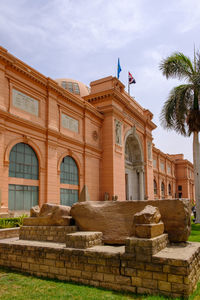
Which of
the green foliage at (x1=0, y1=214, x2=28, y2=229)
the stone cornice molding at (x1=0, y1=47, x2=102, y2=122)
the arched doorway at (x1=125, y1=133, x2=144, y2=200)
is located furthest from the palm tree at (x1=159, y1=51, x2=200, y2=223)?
the arched doorway at (x1=125, y1=133, x2=144, y2=200)

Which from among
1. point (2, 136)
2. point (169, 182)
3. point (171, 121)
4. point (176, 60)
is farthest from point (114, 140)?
point (169, 182)

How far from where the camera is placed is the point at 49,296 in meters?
4.67

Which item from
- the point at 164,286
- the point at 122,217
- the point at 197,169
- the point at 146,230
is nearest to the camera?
the point at 164,286

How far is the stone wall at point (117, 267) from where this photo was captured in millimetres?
4477

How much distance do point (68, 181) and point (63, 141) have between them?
2951 mm

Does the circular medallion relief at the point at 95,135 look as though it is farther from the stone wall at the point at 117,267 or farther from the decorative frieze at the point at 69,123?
the stone wall at the point at 117,267

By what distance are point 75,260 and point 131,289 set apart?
1.33 meters

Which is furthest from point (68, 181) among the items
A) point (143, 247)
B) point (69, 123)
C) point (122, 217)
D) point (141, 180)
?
point (143, 247)

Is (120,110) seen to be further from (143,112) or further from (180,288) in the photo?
(180,288)

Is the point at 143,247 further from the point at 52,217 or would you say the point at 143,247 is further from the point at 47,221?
the point at 47,221

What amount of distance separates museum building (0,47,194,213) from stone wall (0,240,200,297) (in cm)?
809

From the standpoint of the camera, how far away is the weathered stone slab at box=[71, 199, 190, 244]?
587 centimetres

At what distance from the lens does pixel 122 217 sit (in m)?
6.48

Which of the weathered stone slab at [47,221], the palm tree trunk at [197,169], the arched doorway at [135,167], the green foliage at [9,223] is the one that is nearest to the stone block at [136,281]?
the weathered stone slab at [47,221]
